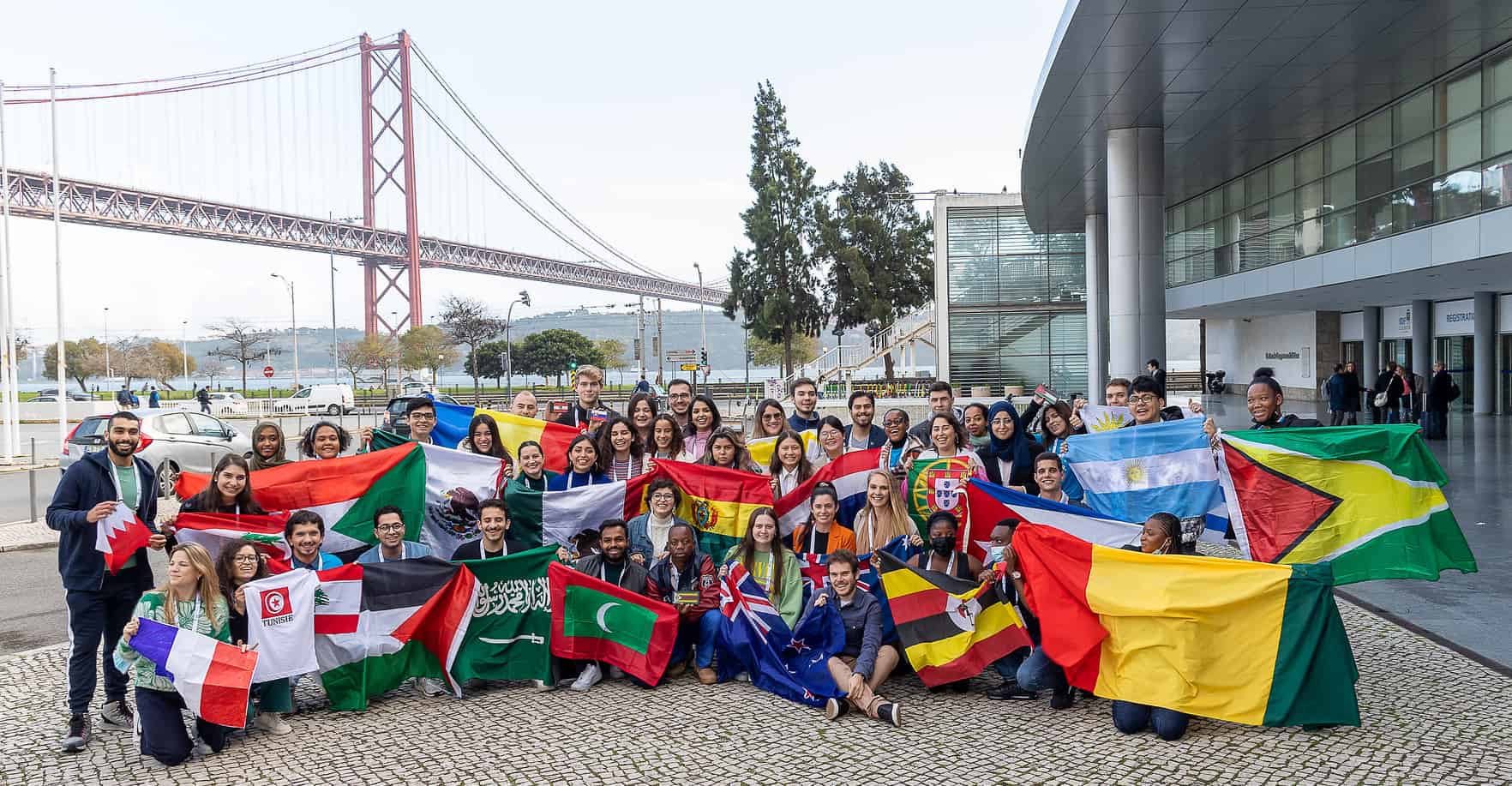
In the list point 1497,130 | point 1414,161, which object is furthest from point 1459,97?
point 1497,130

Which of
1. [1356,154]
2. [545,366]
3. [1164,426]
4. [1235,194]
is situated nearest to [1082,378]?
[1235,194]

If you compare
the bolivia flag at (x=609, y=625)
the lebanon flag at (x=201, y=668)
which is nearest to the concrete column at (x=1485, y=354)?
the bolivia flag at (x=609, y=625)

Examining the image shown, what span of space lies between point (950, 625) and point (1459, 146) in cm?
1693

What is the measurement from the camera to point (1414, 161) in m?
19.9

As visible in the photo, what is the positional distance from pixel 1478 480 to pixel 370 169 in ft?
314

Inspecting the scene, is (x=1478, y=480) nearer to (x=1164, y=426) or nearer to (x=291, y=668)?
(x=1164, y=426)

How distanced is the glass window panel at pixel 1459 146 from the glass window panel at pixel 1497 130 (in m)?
0.19

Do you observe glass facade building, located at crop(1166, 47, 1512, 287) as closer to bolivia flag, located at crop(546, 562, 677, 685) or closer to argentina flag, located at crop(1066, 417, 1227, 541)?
argentina flag, located at crop(1066, 417, 1227, 541)

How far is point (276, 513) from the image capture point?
26.2 ft

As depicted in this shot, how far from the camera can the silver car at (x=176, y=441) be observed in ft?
60.1

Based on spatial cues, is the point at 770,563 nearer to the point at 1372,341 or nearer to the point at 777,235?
the point at 1372,341

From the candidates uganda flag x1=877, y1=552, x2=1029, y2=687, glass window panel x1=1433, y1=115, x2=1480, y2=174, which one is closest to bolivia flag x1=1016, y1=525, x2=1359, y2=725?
uganda flag x1=877, y1=552, x2=1029, y2=687

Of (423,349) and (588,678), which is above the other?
(423,349)

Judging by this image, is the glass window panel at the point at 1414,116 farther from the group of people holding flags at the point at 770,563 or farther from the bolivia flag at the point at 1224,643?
the bolivia flag at the point at 1224,643
